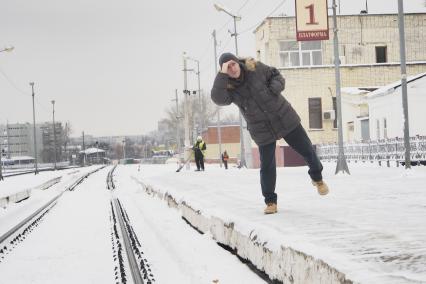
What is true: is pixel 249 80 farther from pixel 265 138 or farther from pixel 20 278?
pixel 20 278

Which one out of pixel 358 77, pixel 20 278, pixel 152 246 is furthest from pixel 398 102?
pixel 20 278

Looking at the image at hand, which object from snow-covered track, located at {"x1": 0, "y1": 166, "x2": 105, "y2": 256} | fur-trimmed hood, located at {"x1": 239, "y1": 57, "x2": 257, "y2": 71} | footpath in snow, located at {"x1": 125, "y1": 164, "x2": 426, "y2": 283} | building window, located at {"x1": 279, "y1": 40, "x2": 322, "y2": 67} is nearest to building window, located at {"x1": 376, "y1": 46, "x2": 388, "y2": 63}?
building window, located at {"x1": 279, "y1": 40, "x2": 322, "y2": 67}

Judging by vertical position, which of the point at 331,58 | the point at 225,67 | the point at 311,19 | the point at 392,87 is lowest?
the point at 225,67

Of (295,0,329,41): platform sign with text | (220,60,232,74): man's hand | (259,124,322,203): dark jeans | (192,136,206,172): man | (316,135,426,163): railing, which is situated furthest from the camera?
(192,136,206,172): man

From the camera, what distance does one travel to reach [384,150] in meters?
21.8

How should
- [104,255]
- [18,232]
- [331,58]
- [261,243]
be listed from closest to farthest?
[261,243] < [104,255] < [18,232] < [331,58]

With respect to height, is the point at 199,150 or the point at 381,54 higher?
the point at 381,54

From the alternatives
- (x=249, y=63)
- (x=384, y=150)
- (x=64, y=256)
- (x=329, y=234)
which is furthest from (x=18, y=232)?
(x=384, y=150)

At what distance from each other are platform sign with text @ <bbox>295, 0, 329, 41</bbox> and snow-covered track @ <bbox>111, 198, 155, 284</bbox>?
12.9 m

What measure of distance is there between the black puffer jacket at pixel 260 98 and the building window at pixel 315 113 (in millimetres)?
30109

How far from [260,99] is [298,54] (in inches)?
1266

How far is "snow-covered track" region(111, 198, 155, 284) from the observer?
4756 mm

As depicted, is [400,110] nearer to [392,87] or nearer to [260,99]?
[392,87]

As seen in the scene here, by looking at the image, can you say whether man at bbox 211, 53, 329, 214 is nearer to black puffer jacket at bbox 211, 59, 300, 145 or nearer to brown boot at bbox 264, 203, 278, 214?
black puffer jacket at bbox 211, 59, 300, 145
